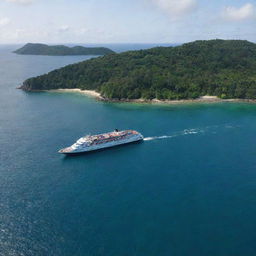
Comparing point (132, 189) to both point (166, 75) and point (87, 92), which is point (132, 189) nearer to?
point (87, 92)

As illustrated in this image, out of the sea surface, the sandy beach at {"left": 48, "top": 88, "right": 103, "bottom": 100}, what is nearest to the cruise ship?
the sea surface

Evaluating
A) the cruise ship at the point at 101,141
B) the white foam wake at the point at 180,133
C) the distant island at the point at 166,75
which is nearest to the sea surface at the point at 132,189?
the white foam wake at the point at 180,133

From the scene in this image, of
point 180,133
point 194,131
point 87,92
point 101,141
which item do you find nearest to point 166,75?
point 87,92

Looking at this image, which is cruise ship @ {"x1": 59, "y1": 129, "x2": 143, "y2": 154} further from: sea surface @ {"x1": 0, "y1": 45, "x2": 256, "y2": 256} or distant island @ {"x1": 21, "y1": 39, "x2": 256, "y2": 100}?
distant island @ {"x1": 21, "y1": 39, "x2": 256, "y2": 100}

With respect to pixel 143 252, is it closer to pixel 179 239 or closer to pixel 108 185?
pixel 179 239

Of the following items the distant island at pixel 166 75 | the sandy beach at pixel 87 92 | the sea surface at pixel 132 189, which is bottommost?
the sea surface at pixel 132 189

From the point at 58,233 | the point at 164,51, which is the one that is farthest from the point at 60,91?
the point at 58,233

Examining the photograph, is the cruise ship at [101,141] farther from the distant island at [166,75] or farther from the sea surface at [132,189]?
the distant island at [166,75]
